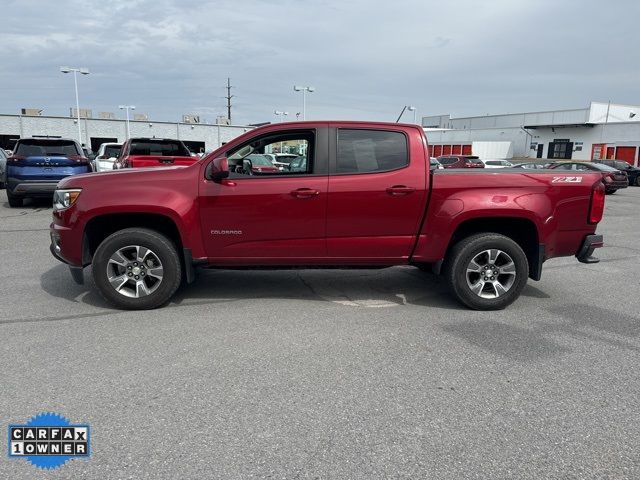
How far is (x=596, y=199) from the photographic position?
5031 millimetres

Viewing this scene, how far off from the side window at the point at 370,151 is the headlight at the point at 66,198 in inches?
103

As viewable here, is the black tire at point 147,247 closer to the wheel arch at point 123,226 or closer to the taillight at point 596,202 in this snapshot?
the wheel arch at point 123,226

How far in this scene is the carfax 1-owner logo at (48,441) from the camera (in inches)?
103

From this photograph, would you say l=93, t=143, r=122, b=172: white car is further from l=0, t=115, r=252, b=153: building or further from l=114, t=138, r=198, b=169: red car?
l=0, t=115, r=252, b=153: building

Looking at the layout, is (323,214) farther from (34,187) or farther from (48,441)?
(34,187)

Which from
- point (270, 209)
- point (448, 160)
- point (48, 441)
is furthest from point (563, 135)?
point (48, 441)

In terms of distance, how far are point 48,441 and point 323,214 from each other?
301 centimetres

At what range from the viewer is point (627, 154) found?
151 feet

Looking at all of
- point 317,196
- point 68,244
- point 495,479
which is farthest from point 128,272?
point 495,479

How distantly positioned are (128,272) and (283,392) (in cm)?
240

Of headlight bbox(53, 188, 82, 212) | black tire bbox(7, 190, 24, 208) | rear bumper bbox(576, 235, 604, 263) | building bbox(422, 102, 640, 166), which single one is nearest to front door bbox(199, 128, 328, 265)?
A: headlight bbox(53, 188, 82, 212)

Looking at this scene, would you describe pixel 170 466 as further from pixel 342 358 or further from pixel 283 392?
pixel 342 358

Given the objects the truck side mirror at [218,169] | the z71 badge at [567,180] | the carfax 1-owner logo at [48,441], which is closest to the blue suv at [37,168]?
the truck side mirror at [218,169]

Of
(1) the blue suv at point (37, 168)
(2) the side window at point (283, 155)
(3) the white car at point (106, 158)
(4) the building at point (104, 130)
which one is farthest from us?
(4) the building at point (104, 130)
